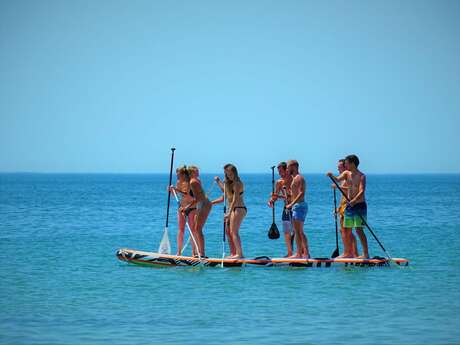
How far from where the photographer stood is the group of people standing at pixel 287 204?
16266mm

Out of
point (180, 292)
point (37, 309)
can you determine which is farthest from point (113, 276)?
point (37, 309)


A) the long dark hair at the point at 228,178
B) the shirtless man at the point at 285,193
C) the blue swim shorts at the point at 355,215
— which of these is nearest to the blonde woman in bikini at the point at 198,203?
the long dark hair at the point at 228,178

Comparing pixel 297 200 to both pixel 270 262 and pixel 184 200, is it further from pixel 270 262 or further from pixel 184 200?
pixel 184 200

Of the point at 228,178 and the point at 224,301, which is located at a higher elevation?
the point at 228,178

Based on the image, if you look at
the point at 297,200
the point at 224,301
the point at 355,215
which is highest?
the point at 297,200

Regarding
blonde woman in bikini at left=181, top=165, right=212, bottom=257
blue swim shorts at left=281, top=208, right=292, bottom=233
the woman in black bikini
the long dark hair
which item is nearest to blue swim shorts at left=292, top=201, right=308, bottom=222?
blue swim shorts at left=281, top=208, right=292, bottom=233

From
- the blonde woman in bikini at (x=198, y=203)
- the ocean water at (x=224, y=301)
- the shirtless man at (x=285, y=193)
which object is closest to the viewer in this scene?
the ocean water at (x=224, y=301)

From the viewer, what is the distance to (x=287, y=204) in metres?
16.9

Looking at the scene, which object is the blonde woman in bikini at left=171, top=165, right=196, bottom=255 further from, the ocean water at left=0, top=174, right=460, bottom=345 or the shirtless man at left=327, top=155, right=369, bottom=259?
the shirtless man at left=327, top=155, right=369, bottom=259

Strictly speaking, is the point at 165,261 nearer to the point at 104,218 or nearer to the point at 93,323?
the point at 93,323

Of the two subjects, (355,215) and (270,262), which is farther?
(270,262)

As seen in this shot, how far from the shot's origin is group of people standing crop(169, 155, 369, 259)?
1627 cm

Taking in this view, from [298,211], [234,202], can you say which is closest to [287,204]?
[298,211]

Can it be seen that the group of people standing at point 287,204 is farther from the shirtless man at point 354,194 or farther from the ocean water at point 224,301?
the ocean water at point 224,301
